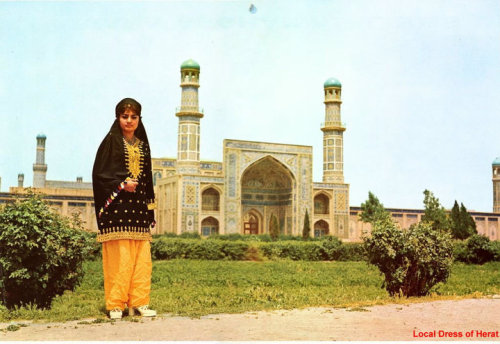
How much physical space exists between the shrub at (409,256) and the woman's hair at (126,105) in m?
4.08

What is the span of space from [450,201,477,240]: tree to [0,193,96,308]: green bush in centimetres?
2749

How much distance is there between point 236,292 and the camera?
9.35m

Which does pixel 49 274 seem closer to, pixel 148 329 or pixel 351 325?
pixel 148 329

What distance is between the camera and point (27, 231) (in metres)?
6.82

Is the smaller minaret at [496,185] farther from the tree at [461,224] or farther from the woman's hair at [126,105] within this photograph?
the woman's hair at [126,105]

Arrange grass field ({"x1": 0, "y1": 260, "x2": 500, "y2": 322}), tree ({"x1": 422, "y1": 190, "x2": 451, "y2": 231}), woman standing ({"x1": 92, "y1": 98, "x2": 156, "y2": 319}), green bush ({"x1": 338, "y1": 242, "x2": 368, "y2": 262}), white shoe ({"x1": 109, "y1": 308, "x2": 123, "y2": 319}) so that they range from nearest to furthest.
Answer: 1. white shoe ({"x1": 109, "y1": 308, "x2": 123, "y2": 319})
2. woman standing ({"x1": 92, "y1": 98, "x2": 156, "y2": 319})
3. grass field ({"x1": 0, "y1": 260, "x2": 500, "y2": 322})
4. green bush ({"x1": 338, "y1": 242, "x2": 368, "y2": 262})
5. tree ({"x1": 422, "y1": 190, "x2": 451, "y2": 231})

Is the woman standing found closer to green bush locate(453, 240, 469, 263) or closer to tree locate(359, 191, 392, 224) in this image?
green bush locate(453, 240, 469, 263)

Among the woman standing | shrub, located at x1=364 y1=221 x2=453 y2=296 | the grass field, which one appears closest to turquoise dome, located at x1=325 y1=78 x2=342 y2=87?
the grass field

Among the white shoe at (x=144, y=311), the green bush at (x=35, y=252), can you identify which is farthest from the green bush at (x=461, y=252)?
the white shoe at (x=144, y=311)

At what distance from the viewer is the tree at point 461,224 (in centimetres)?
3219

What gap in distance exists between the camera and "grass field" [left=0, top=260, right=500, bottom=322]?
6.57 meters

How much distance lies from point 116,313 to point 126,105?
→ 199 cm

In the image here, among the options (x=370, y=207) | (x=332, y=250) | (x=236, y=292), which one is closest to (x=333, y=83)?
(x=370, y=207)

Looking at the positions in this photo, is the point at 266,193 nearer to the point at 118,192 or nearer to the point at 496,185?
the point at 496,185
